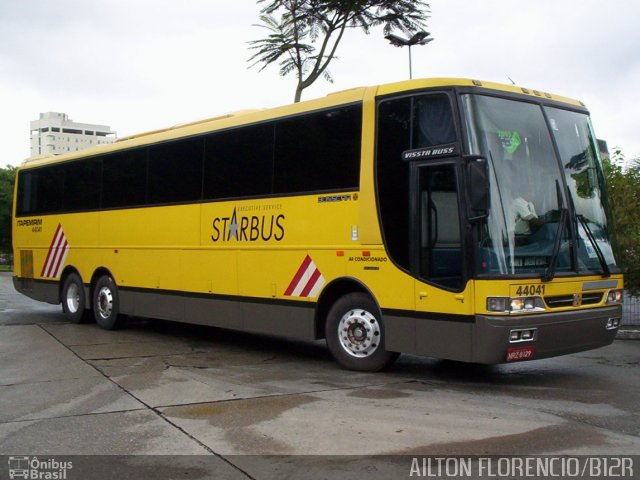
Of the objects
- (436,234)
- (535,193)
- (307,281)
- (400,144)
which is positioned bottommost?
(307,281)

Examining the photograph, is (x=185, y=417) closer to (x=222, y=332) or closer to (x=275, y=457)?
(x=275, y=457)

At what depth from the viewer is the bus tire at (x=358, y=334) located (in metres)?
8.55

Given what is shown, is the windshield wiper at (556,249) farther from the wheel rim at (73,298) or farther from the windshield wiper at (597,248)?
the wheel rim at (73,298)

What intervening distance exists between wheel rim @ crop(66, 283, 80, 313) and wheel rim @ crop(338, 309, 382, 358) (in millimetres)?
7330

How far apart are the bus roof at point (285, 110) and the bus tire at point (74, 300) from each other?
248 cm

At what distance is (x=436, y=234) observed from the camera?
25.7 ft

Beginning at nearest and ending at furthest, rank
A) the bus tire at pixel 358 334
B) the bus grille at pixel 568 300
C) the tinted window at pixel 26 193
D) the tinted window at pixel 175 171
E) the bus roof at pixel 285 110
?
the bus grille at pixel 568 300 → the bus roof at pixel 285 110 → the bus tire at pixel 358 334 → the tinted window at pixel 175 171 → the tinted window at pixel 26 193

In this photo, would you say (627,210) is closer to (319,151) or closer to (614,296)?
(614,296)

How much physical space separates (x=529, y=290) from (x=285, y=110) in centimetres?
422

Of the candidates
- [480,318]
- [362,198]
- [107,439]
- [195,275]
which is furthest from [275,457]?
[195,275]

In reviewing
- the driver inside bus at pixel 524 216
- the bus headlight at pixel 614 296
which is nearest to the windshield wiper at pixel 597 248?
the bus headlight at pixel 614 296

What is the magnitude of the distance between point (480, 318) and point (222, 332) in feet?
22.6

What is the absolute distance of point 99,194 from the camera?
13.7 metres

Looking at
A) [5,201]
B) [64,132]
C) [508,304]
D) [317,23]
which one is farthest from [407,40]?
[64,132]
